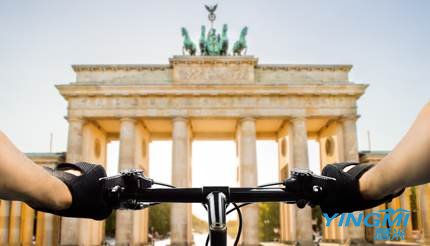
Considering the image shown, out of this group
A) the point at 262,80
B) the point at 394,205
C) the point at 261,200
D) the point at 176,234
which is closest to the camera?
the point at 261,200

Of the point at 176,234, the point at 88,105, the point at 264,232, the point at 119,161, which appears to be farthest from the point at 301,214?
the point at 264,232

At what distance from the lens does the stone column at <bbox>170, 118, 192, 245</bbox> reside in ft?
136

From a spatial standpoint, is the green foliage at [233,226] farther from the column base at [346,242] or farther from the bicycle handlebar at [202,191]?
the column base at [346,242]

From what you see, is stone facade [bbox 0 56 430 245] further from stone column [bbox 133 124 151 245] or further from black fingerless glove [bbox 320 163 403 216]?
black fingerless glove [bbox 320 163 403 216]

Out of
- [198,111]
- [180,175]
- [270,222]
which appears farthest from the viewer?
[270,222]

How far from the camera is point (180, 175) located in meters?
42.3

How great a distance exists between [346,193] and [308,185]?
0.18 metres

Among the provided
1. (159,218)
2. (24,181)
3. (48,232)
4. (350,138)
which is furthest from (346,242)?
(159,218)

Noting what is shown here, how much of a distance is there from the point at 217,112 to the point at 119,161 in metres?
10.8

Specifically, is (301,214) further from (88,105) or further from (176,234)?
(88,105)

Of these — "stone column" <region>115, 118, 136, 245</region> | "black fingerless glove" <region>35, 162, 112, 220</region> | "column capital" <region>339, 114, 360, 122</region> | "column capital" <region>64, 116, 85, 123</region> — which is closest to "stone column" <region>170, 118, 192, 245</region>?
"stone column" <region>115, 118, 136, 245</region>

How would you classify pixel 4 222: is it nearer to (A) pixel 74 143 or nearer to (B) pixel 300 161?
(A) pixel 74 143

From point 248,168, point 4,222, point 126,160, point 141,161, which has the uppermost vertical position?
point 141,161

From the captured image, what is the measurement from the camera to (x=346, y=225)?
139 ft
